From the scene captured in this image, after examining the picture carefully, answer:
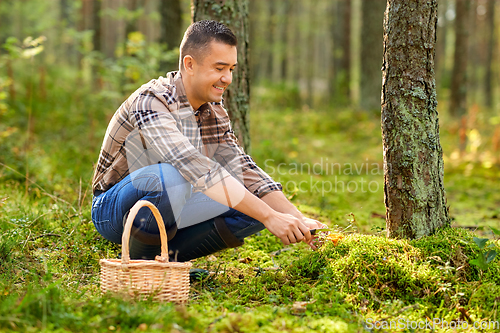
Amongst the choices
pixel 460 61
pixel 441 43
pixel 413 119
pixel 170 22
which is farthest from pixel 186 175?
pixel 441 43

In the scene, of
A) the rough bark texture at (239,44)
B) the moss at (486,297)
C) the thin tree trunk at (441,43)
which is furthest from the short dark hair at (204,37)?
the thin tree trunk at (441,43)

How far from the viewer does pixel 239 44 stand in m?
3.92

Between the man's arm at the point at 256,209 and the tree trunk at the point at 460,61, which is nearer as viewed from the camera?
the man's arm at the point at 256,209

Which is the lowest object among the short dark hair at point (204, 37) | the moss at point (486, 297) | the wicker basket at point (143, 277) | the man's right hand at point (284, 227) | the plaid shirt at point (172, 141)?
the moss at point (486, 297)

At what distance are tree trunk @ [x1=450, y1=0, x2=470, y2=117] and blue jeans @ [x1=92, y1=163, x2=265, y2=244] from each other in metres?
10.3

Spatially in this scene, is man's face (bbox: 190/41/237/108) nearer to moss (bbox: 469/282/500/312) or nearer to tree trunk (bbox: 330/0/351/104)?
moss (bbox: 469/282/500/312)

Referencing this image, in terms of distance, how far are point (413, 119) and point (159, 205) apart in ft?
6.08

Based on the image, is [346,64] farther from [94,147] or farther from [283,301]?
[283,301]

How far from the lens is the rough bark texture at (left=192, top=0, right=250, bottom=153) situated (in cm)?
385

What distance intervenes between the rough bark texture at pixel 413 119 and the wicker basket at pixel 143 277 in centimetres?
160

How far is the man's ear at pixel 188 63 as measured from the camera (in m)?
2.70

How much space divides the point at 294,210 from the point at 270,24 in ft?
59.4

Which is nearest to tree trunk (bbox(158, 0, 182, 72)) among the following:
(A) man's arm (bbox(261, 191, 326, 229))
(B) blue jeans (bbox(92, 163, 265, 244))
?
(B) blue jeans (bbox(92, 163, 265, 244))

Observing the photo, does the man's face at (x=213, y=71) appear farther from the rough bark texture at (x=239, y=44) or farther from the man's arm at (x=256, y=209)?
the rough bark texture at (x=239, y=44)
